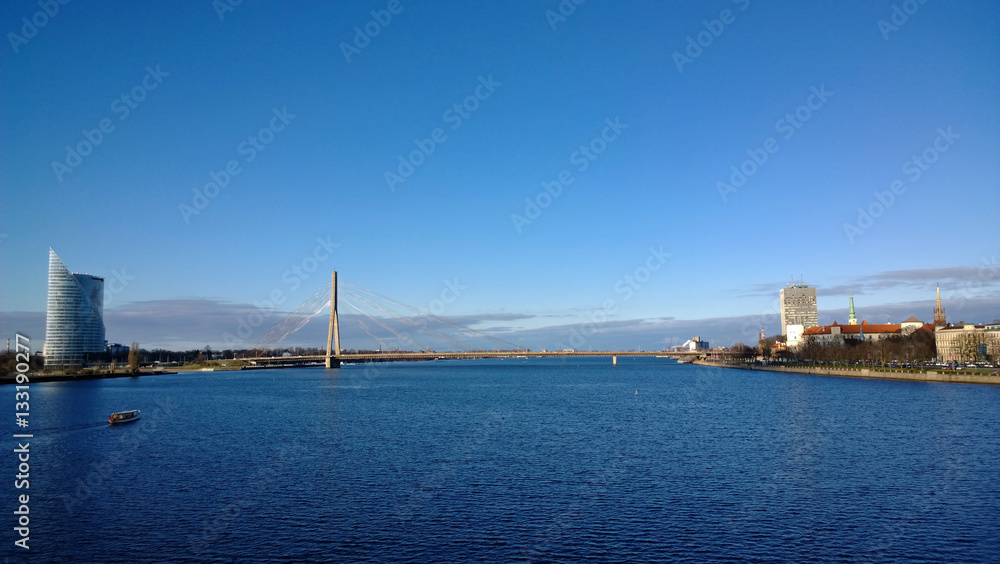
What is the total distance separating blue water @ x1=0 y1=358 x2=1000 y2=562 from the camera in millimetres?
15454

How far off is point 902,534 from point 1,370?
110221mm

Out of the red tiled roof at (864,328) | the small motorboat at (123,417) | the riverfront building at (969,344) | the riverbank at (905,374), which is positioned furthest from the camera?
the red tiled roof at (864,328)

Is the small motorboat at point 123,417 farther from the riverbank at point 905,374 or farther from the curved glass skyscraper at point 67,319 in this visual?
the curved glass skyscraper at point 67,319

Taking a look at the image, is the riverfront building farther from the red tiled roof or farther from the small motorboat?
the small motorboat

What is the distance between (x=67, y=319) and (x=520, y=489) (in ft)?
507

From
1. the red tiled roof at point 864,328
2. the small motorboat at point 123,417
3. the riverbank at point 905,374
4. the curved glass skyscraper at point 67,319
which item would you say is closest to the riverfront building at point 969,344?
the riverbank at point 905,374

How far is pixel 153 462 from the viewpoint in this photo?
2611 cm

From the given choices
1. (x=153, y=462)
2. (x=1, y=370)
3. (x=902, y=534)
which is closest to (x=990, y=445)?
(x=902, y=534)

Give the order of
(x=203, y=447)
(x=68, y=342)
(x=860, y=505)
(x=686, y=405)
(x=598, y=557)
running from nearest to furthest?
(x=598, y=557), (x=860, y=505), (x=203, y=447), (x=686, y=405), (x=68, y=342)

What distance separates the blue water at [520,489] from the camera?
15454 millimetres

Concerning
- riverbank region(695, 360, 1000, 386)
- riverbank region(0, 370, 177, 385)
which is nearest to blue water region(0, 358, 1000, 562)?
riverbank region(695, 360, 1000, 386)

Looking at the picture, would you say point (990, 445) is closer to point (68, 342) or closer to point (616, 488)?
point (616, 488)

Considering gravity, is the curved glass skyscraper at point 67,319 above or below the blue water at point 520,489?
above

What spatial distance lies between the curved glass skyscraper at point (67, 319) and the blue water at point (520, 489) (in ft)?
380
